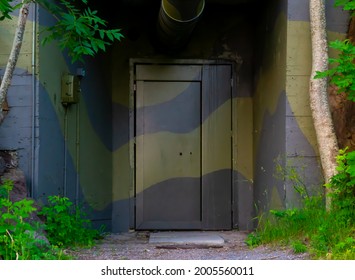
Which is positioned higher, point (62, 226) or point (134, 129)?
point (134, 129)

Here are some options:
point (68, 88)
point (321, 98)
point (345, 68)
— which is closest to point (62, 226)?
point (68, 88)

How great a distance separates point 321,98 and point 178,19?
1634 millimetres

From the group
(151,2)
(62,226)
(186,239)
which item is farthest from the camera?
(151,2)

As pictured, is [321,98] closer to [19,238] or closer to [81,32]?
[81,32]

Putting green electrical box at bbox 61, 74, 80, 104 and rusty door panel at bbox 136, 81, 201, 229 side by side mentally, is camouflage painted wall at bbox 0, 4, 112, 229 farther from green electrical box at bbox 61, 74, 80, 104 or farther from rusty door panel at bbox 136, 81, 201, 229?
rusty door panel at bbox 136, 81, 201, 229

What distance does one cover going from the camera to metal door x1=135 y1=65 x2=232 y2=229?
7.41m

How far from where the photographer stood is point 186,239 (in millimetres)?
6465

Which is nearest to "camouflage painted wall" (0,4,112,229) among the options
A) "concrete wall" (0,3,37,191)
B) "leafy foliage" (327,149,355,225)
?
"concrete wall" (0,3,37,191)

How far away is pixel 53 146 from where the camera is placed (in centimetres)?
581

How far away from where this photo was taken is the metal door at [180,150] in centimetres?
741

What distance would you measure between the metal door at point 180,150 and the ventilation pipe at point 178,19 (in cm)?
68

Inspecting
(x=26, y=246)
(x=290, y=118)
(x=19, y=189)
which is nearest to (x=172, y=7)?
(x=290, y=118)

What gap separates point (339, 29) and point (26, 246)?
12.7 feet

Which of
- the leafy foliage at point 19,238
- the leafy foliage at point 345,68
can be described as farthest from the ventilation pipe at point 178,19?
the leafy foliage at point 19,238
